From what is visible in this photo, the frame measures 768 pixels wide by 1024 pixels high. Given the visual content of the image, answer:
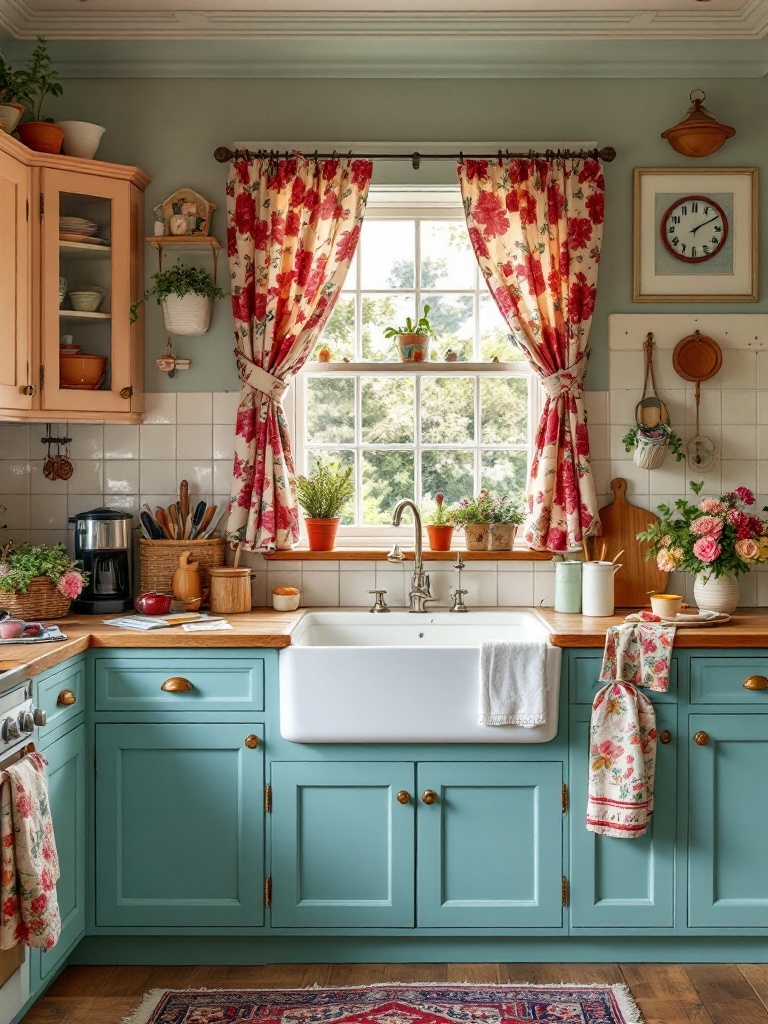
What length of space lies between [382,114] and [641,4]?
0.90 metres

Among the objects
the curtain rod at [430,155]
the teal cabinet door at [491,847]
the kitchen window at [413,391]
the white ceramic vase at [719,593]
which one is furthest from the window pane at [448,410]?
the teal cabinet door at [491,847]

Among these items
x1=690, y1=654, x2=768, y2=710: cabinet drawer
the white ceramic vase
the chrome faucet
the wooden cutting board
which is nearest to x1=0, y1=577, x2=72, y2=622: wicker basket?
the chrome faucet

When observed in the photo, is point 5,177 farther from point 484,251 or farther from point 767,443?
point 767,443

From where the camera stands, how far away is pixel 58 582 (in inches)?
117

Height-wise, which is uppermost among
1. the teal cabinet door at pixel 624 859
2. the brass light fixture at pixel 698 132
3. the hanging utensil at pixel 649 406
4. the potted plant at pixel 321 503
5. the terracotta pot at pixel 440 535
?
the brass light fixture at pixel 698 132

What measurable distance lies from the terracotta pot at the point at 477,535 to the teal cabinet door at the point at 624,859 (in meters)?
0.76

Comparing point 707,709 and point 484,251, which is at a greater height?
point 484,251

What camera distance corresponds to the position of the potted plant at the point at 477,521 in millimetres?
3375

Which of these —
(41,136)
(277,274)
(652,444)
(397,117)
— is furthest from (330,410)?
(41,136)

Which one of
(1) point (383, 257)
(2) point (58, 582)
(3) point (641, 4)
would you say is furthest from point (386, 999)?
(3) point (641, 4)

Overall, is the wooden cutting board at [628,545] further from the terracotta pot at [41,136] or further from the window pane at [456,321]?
the terracotta pot at [41,136]

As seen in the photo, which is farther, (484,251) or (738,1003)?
(484,251)

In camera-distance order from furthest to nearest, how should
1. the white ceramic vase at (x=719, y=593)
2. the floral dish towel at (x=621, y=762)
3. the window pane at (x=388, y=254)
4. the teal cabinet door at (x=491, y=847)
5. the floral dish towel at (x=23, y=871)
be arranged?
the window pane at (x=388, y=254) < the white ceramic vase at (x=719, y=593) < the teal cabinet door at (x=491, y=847) < the floral dish towel at (x=621, y=762) < the floral dish towel at (x=23, y=871)

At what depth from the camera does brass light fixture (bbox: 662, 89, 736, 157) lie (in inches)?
128
